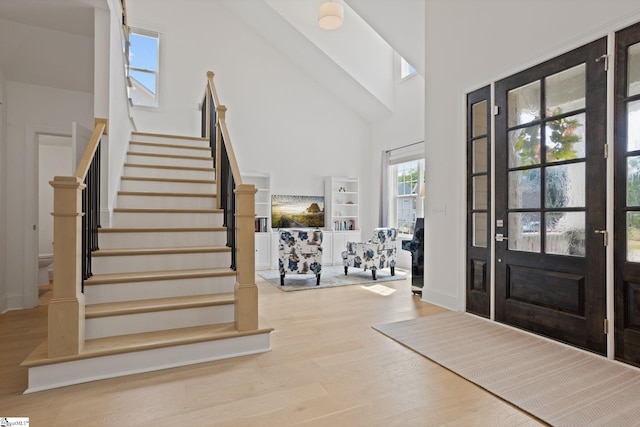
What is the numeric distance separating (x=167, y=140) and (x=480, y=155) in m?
4.36

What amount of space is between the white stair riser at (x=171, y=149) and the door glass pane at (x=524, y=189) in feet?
13.0

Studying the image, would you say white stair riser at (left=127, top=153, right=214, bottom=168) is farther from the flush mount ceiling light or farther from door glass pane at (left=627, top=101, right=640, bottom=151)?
door glass pane at (left=627, top=101, right=640, bottom=151)

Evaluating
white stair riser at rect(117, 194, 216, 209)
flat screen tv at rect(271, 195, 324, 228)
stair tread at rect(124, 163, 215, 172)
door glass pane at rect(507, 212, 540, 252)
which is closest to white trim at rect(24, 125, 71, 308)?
stair tread at rect(124, 163, 215, 172)

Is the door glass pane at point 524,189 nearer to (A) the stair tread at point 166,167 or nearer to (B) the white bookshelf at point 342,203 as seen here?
(A) the stair tread at point 166,167

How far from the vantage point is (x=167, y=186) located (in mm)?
4180

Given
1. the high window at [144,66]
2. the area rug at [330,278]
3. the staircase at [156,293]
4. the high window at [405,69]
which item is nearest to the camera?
the staircase at [156,293]

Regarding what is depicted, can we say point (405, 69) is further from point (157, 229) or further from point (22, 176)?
point (22, 176)

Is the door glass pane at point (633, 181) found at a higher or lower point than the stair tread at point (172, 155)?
lower

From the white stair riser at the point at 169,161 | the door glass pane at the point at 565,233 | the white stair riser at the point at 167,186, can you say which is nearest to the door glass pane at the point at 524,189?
the door glass pane at the point at 565,233

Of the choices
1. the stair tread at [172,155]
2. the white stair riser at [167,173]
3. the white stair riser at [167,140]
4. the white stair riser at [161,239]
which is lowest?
the white stair riser at [161,239]

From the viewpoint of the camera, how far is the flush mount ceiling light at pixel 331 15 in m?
5.82

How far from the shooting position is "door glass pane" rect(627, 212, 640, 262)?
2.41 m

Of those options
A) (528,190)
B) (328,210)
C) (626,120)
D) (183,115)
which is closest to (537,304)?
(528,190)

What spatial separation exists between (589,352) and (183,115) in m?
7.15
